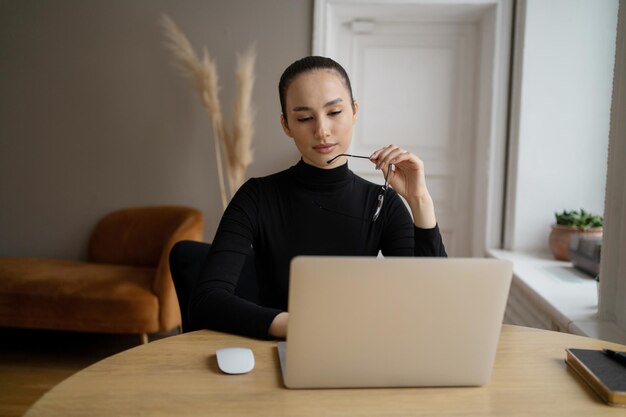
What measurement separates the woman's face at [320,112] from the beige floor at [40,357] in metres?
1.81

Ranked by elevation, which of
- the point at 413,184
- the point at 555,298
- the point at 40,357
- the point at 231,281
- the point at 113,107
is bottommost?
the point at 40,357

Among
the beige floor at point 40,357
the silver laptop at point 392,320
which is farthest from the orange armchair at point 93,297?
the silver laptop at point 392,320

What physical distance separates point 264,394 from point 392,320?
0.22 meters

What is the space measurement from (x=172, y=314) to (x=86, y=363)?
50cm

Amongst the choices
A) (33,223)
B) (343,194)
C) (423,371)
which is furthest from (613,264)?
(33,223)

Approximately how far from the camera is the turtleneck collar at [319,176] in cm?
162

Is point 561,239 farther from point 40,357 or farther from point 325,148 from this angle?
point 40,357

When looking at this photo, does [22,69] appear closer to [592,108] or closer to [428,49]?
[428,49]

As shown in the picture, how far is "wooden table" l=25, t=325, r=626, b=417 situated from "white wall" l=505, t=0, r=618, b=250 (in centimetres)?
224

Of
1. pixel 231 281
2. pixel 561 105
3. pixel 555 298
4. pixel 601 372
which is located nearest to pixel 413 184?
pixel 231 281

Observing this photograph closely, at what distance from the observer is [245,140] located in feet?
11.1

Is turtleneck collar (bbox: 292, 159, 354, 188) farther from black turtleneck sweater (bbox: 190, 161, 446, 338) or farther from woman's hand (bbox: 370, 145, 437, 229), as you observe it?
woman's hand (bbox: 370, 145, 437, 229)

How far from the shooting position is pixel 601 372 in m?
0.98

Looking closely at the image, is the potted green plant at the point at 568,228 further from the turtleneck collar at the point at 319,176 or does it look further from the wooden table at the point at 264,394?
the wooden table at the point at 264,394
